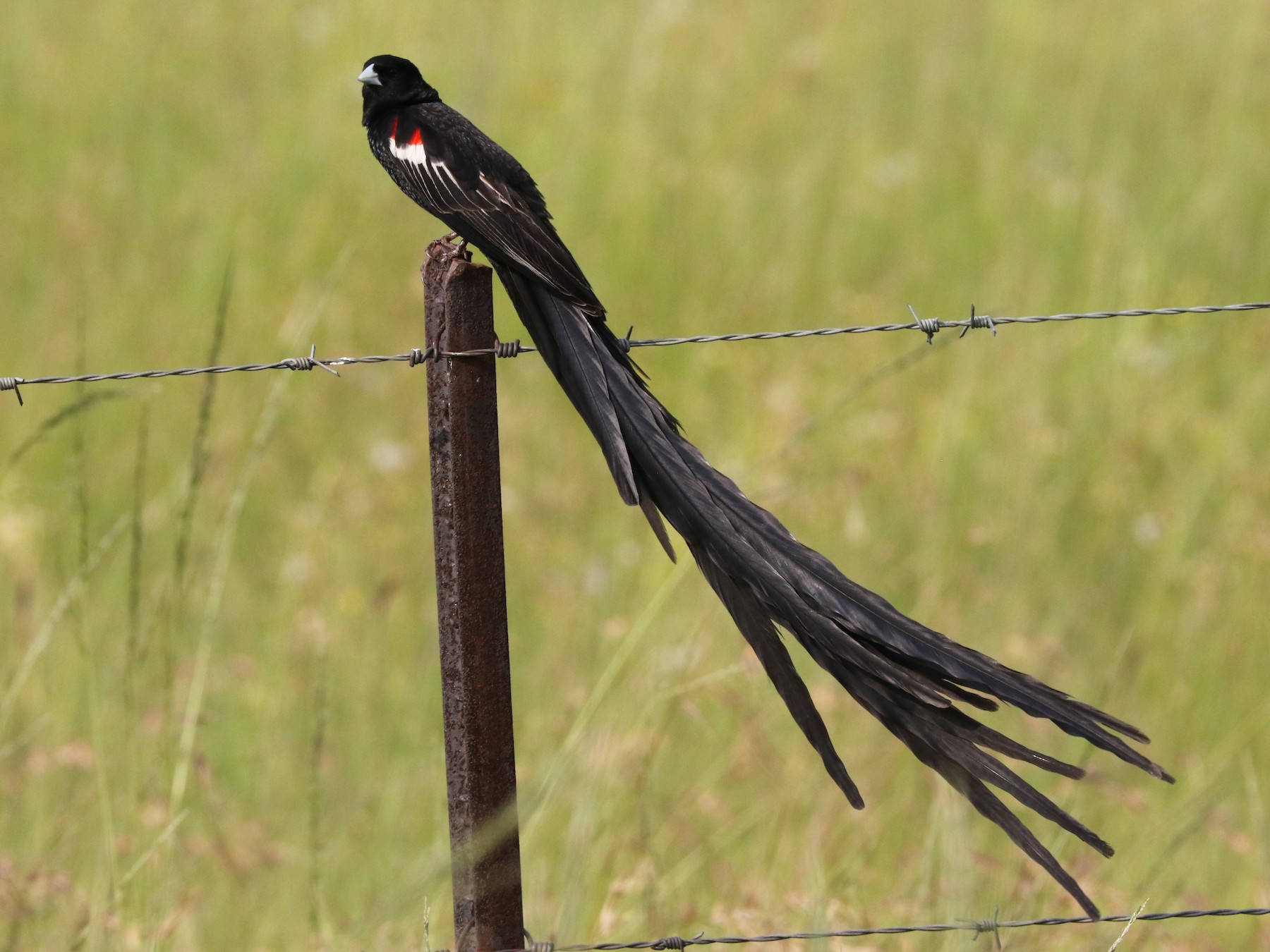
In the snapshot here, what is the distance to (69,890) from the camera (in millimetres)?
2619

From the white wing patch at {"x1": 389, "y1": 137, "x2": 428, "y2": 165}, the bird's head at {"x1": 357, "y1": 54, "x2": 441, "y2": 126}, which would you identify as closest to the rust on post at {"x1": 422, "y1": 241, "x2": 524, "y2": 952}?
the white wing patch at {"x1": 389, "y1": 137, "x2": 428, "y2": 165}

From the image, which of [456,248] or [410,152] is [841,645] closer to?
[456,248]

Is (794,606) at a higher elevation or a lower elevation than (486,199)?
lower

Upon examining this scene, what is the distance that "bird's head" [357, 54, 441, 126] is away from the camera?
2883mm

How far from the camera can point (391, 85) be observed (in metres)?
2.91

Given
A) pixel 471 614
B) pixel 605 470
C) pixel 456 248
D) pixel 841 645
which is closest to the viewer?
pixel 841 645

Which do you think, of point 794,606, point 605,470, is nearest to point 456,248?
point 794,606

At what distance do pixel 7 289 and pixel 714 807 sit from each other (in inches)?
175

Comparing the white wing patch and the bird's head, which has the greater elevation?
the bird's head

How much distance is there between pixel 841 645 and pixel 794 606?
82 millimetres

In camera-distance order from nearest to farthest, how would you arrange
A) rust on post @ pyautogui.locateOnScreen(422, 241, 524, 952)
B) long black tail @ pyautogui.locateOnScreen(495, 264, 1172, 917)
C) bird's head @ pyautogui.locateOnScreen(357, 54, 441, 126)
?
long black tail @ pyautogui.locateOnScreen(495, 264, 1172, 917)
rust on post @ pyautogui.locateOnScreen(422, 241, 524, 952)
bird's head @ pyautogui.locateOnScreen(357, 54, 441, 126)

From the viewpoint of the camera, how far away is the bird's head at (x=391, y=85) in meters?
2.88

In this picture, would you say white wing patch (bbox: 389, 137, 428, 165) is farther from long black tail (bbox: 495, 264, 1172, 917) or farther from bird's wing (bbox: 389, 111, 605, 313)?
long black tail (bbox: 495, 264, 1172, 917)

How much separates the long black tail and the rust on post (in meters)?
0.21
